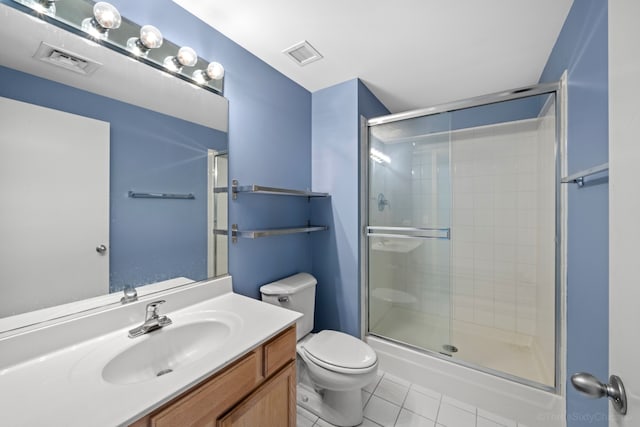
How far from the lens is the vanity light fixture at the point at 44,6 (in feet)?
2.84

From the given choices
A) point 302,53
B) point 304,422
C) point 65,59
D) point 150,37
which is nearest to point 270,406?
point 304,422

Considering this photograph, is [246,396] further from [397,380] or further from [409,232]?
[409,232]

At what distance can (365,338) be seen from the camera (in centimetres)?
199

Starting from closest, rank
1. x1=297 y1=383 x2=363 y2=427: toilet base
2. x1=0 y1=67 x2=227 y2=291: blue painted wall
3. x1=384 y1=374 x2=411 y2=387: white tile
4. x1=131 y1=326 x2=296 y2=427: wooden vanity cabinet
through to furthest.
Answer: x1=131 y1=326 x2=296 y2=427: wooden vanity cabinet → x1=0 y1=67 x2=227 y2=291: blue painted wall → x1=297 y1=383 x2=363 y2=427: toilet base → x1=384 y1=374 x2=411 y2=387: white tile

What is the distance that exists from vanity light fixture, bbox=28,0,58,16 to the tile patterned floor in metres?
2.22

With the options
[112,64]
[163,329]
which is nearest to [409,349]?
[163,329]

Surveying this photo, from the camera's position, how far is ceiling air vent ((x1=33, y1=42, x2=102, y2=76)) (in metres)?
0.87

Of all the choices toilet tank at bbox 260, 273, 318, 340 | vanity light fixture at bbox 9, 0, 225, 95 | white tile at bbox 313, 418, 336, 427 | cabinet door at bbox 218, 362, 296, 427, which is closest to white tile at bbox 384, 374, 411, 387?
white tile at bbox 313, 418, 336, 427

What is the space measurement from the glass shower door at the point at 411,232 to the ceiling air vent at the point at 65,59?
5.53 feet

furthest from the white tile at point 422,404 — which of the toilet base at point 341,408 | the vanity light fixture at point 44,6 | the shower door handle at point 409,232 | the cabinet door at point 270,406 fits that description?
the vanity light fixture at point 44,6

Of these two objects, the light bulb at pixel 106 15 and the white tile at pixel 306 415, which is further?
the white tile at pixel 306 415

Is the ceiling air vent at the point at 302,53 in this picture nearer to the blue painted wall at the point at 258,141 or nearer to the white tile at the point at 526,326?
the blue painted wall at the point at 258,141

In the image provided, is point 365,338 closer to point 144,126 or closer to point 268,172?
point 268,172

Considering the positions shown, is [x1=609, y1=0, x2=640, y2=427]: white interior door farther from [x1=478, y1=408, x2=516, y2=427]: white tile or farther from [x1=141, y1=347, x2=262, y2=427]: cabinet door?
[x1=478, y1=408, x2=516, y2=427]: white tile
